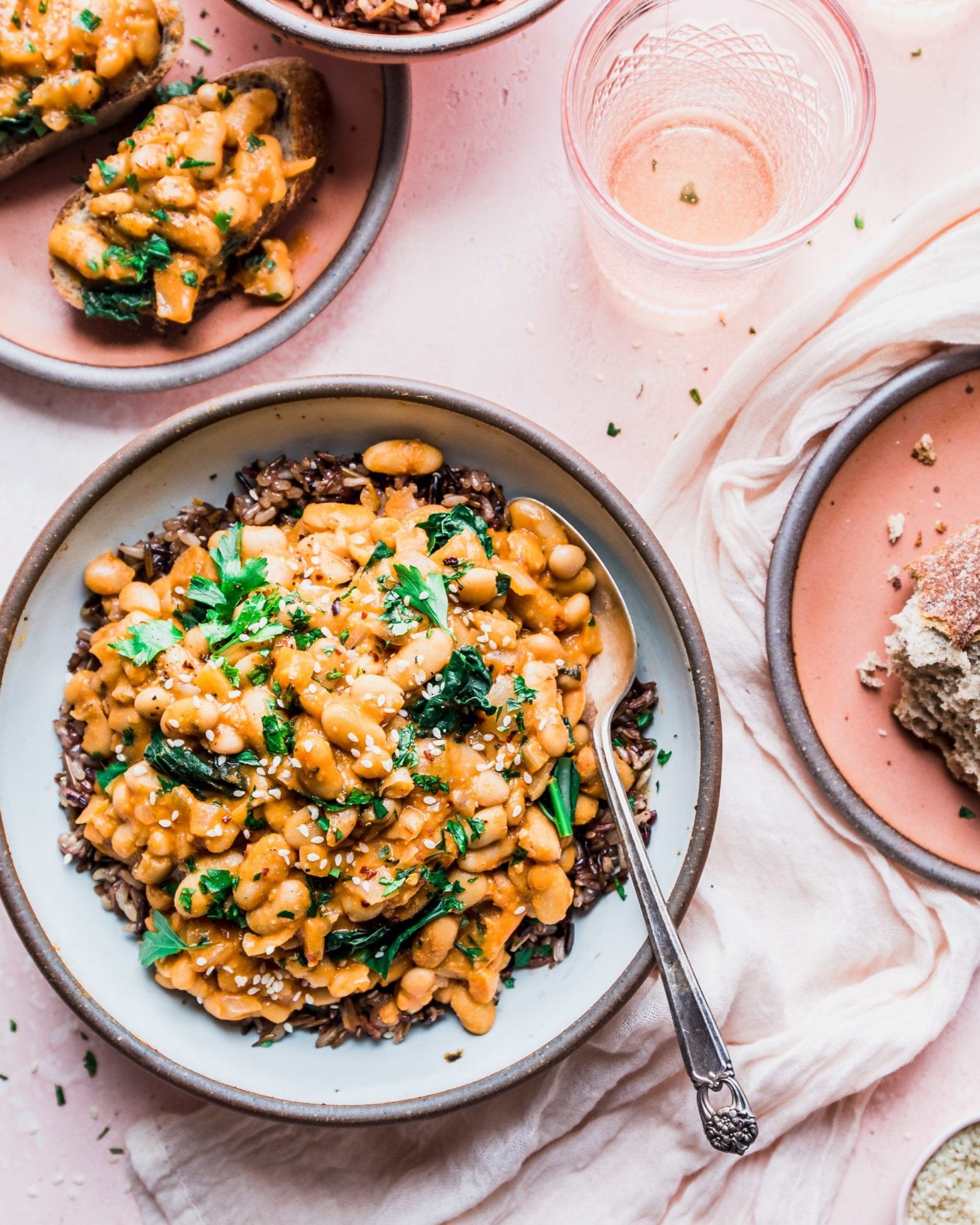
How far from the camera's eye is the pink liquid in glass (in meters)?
2.80

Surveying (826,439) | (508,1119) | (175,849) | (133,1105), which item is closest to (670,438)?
(826,439)

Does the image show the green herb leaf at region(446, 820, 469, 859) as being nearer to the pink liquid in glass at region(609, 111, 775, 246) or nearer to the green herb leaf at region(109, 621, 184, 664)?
the green herb leaf at region(109, 621, 184, 664)

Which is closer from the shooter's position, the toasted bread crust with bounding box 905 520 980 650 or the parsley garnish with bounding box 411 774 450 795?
the parsley garnish with bounding box 411 774 450 795

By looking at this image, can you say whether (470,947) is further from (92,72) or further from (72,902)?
(92,72)

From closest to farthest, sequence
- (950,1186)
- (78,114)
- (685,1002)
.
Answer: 1. (685,1002)
2. (78,114)
3. (950,1186)

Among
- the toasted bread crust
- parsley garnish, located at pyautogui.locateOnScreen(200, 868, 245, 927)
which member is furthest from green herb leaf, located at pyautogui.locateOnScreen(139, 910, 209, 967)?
the toasted bread crust

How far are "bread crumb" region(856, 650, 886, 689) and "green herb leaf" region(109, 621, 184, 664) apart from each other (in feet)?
5.16

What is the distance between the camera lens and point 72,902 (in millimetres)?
2404

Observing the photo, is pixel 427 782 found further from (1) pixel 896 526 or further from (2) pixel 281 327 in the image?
(1) pixel 896 526

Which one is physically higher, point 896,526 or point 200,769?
point 896,526

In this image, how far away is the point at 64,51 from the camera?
2.51 meters

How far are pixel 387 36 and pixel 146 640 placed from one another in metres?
1.41

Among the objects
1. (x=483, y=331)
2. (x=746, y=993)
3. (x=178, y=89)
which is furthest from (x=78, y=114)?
(x=746, y=993)

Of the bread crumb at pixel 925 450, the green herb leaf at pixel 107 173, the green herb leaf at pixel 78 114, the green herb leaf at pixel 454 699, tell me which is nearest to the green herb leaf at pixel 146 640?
the green herb leaf at pixel 454 699
